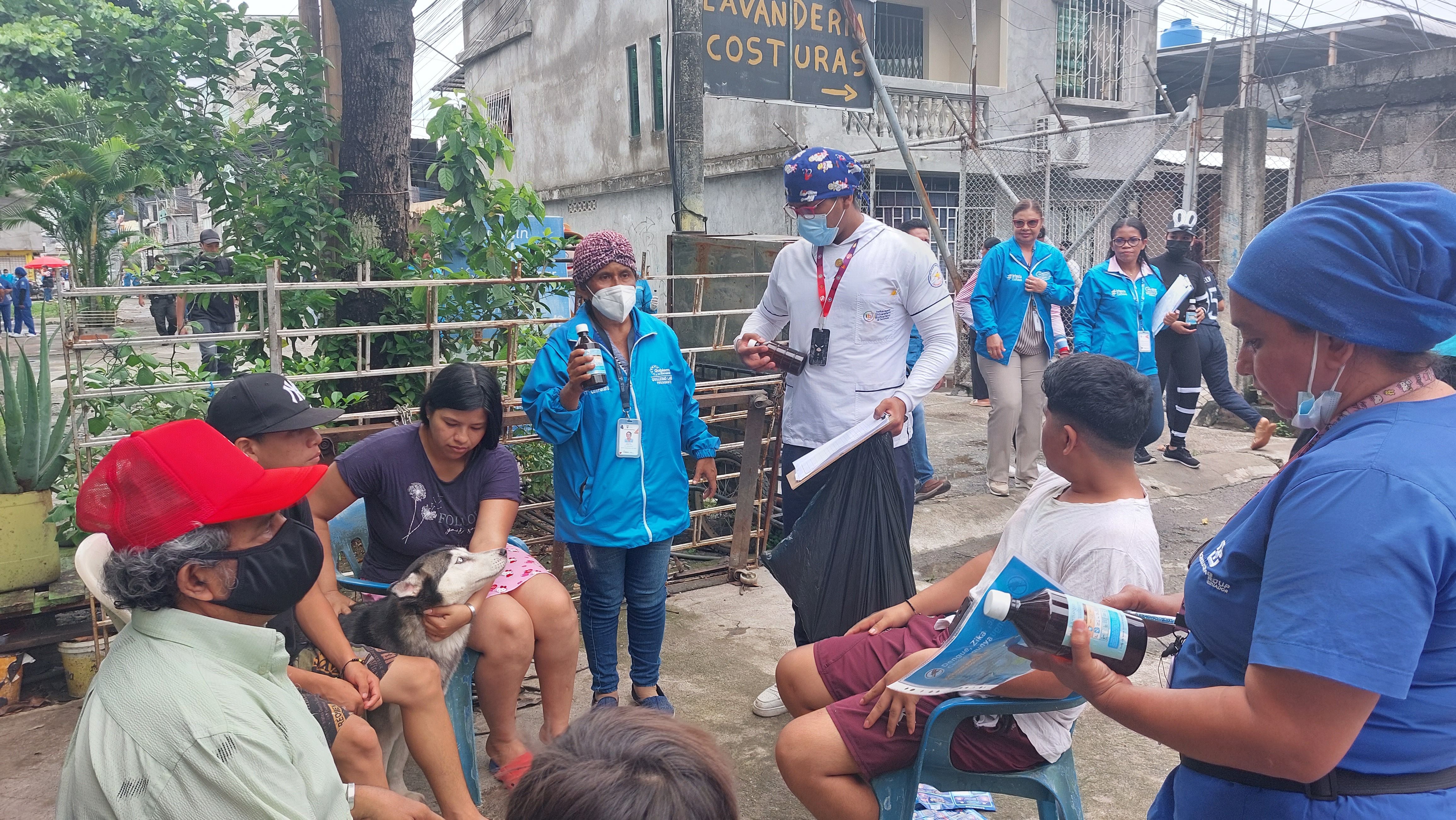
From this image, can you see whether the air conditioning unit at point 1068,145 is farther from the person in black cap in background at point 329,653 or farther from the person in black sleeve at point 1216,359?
the person in black cap in background at point 329,653

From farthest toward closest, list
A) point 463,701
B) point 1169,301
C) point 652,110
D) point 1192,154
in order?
point 652,110, point 1192,154, point 1169,301, point 463,701

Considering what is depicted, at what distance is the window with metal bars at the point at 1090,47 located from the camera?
17250mm

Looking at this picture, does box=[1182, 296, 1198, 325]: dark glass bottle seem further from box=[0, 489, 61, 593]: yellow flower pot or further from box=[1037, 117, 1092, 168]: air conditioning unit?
box=[1037, 117, 1092, 168]: air conditioning unit

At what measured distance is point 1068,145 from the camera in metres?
15.0

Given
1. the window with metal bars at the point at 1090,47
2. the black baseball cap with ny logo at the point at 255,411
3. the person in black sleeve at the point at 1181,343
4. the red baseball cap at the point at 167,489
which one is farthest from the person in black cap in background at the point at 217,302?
the window with metal bars at the point at 1090,47

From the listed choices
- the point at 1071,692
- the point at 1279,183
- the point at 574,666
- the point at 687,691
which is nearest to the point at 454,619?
the point at 574,666

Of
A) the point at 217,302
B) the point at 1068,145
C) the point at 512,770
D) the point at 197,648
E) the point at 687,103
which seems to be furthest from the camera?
the point at 1068,145

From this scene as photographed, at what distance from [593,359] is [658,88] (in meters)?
12.5

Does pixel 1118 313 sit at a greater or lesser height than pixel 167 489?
greater

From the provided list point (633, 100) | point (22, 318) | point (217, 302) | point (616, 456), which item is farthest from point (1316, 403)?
point (22, 318)

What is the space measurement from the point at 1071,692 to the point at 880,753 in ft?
1.51

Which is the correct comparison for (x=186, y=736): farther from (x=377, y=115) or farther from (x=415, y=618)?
(x=377, y=115)

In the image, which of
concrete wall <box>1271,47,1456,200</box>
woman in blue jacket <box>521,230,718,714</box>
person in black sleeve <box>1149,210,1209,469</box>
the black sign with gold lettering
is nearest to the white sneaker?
woman in blue jacket <box>521,230,718,714</box>

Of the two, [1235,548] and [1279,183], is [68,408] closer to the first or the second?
[1235,548]
